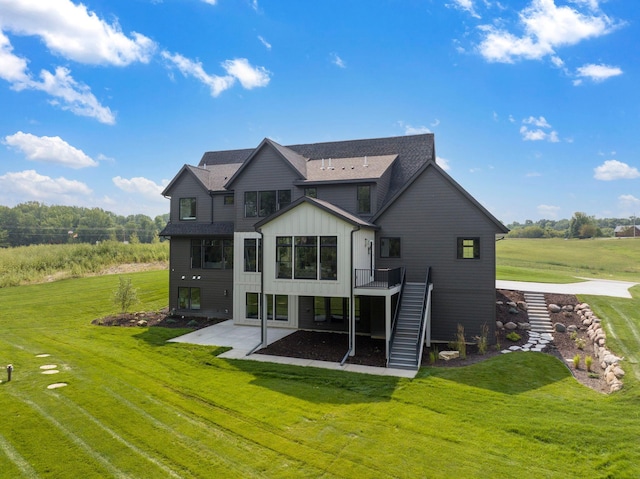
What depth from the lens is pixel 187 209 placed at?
866 inches

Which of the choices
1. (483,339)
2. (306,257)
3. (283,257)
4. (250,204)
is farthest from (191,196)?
(483,339)

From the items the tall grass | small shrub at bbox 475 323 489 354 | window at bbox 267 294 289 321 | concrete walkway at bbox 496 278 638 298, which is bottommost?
small shrub at bbox 475 323 489 354

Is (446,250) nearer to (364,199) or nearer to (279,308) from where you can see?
(364,199)

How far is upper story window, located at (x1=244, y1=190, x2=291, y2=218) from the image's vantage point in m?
18.9

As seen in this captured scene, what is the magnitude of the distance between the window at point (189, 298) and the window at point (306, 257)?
9.13m

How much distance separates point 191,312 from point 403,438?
53.7 ft

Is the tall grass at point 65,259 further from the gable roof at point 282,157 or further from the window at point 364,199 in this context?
the window at point 364,199

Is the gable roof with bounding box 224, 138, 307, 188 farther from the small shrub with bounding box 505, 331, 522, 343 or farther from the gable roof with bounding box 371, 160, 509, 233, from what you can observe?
the small shrub with bounding box 505, 331, 522, 343

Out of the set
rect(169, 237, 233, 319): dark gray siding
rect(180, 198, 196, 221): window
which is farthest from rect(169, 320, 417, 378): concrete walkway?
rect(180, 198, 196, 221): window

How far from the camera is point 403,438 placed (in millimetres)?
7836

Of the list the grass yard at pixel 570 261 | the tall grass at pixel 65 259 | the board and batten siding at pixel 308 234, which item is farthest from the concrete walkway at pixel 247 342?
the tall grass at pixel 65 259

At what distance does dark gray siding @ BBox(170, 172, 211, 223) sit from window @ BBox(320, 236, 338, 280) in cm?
956

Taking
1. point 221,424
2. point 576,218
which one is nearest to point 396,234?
point 221,424

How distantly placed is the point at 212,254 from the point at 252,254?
355cm
